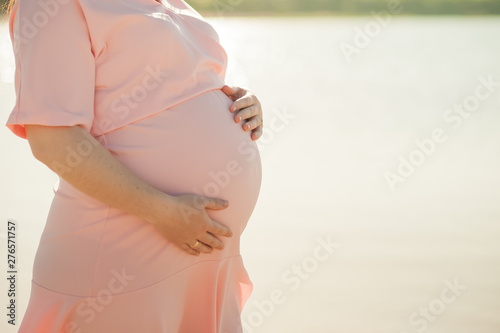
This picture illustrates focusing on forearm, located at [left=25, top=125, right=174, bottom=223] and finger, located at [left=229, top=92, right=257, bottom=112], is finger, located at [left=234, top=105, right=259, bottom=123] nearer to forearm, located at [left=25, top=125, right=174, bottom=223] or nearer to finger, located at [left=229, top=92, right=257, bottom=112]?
finger, located at [left=229, top=92, right=257, bottom=112]

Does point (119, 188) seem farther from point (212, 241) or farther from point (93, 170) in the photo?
point (212, 241)

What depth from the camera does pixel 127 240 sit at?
1.28 metres

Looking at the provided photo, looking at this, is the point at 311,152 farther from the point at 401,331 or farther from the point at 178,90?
the point at 178,90

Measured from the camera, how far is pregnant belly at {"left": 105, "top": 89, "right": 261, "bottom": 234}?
129cm

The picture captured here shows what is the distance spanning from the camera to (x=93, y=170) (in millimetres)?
1199

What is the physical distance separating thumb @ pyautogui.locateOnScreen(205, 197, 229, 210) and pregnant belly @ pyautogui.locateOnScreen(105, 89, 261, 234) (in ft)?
0.06

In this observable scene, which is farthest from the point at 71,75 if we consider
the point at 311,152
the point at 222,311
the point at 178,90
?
the point at 311,152

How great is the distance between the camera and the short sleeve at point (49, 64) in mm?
1152

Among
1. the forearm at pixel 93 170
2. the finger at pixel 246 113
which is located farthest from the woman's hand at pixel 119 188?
the finger at pixel 246 113

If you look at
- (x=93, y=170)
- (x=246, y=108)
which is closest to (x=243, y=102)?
(x=246, y=108)

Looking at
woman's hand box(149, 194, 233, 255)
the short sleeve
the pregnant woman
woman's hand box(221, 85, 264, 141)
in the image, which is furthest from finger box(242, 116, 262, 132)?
the short sleeve

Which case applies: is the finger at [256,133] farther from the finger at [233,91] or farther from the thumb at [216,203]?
the thumb at [216,203]

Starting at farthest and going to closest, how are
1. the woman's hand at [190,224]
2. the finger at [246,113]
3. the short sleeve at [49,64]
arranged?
1. the finger at [246,113]
2. the woman's hand at [190,224]
3. the short sleeve at [49,64]

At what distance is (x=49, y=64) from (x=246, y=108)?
19.7 inches
